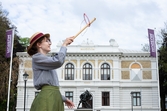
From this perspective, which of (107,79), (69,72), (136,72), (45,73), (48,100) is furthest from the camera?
(136,72)

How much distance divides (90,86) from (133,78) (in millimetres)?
5373

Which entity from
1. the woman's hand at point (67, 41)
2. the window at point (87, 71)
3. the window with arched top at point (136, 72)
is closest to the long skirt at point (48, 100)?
the woman's hand at point (67, 41)

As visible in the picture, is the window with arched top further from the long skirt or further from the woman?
the long skirt

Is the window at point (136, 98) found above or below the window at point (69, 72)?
below

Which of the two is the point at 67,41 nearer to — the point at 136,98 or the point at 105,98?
the point at 105,98

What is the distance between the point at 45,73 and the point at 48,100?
323mm

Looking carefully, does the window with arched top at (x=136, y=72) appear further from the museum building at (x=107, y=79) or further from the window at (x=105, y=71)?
the window at (x=105, y=71)

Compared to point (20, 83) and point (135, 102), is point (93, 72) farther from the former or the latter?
point (20, 83)

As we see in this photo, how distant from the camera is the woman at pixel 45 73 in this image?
2652mm

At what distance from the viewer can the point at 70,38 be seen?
2.90 m

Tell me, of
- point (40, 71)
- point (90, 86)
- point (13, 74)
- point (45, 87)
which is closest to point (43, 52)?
point (40, 71)

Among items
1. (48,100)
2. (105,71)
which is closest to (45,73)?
(48,100)

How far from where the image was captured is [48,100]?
2635 millimetres

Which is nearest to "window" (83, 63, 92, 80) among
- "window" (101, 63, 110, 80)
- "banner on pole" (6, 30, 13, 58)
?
"window" (101, 63, 110, 80)
